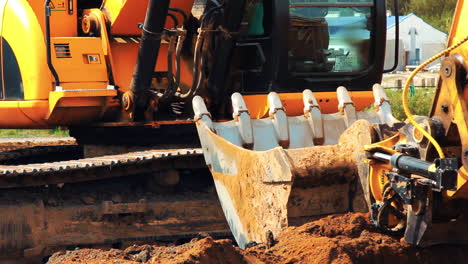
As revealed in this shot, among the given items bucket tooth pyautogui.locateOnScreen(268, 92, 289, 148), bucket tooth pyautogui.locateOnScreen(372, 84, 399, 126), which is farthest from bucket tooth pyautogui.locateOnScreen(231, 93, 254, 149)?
bucket tooth pyautogui.locateOnScreen(372, 84, 399, 126)

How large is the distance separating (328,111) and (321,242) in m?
2.78

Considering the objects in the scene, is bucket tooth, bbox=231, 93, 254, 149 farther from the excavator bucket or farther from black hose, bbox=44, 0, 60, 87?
black hose, bbox=44, 0, 60, 87

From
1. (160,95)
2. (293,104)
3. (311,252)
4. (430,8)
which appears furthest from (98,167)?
(430,8)

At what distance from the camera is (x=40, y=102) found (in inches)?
298

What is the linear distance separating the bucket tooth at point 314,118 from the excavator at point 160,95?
0.01 m

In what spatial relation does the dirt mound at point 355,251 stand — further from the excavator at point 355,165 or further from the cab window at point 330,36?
the cab window at point 330,36

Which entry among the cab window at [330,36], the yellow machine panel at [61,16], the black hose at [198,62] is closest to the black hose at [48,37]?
the yellow machine panel at [61,16]

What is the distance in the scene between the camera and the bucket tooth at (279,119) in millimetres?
7148

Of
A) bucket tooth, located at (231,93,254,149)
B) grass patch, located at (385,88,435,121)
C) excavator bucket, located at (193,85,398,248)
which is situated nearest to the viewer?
excavator bucket, located at (193,85,398,248)

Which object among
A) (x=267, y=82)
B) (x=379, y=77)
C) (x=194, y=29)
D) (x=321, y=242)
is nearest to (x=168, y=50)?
(x=194, y=29)

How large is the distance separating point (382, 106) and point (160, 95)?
189 cm

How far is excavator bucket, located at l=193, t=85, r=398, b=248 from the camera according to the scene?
6031 mm

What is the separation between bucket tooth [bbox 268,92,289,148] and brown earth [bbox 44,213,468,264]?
5.70ft

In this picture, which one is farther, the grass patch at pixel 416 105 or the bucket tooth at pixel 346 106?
the grass patch at pixel 416 105
